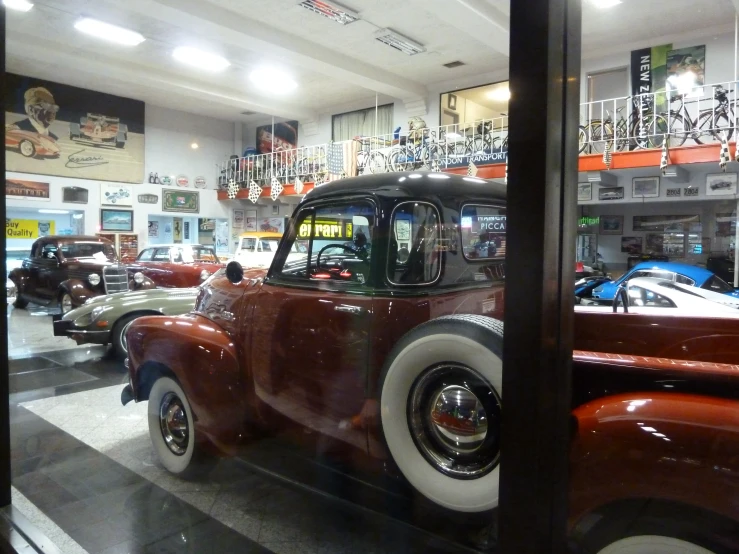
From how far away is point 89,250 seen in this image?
9.76 meters

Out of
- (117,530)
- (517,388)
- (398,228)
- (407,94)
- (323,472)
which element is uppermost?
(407,94)

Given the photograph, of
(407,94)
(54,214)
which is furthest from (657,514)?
(54,214)

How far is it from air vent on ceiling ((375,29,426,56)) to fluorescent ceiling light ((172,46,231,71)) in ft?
12.5

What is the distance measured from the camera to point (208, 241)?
37.1 ft

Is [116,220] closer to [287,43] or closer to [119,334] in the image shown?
[287,43]

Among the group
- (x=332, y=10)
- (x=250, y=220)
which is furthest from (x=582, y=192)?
(x=332, y=10)

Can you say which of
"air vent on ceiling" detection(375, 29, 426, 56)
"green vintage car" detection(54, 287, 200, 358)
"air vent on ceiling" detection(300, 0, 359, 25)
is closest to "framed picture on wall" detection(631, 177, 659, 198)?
"air vent on ceiling" detection(375, 29, 426, 56)

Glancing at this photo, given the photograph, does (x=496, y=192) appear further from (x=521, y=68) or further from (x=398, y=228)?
(x=521, y=68)

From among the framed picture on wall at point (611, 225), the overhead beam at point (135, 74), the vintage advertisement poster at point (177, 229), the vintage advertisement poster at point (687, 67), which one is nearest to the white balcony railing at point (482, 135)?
the vintage advertisement poster at point (687, 67)

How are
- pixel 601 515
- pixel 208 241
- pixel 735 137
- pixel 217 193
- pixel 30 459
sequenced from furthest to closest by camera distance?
pixel 208 241, pixel 217 193, pixel 735 137, pixel 30 459, pixel 601 515

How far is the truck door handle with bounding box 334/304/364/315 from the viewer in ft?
7.67

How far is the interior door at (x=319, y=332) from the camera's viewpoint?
92.4 inches

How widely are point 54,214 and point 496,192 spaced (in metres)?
12.9

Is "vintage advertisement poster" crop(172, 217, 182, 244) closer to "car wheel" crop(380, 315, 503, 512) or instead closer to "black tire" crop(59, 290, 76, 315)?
"black tire" crop(59, 290, 76, 315)
